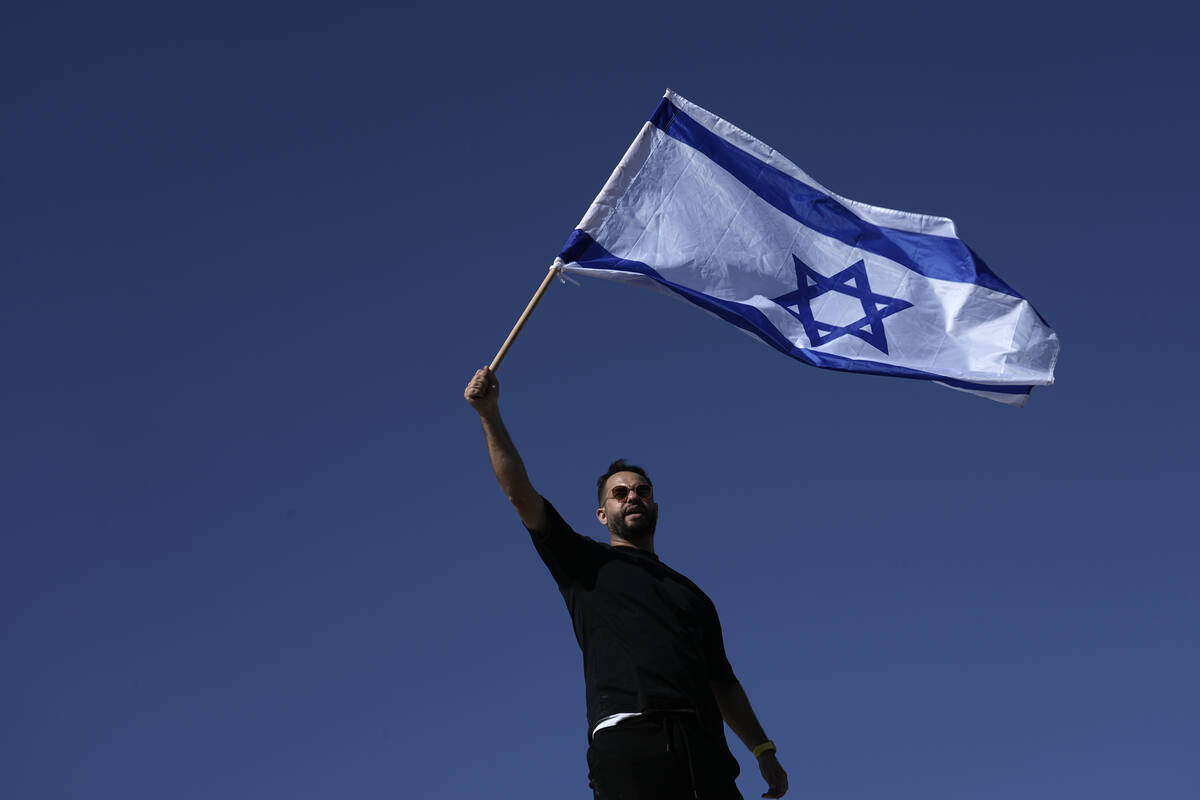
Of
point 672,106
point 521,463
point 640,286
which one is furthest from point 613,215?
point 521,463

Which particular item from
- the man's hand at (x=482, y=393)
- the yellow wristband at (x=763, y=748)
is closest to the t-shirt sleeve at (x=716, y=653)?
the yellow wristband at (x=763, y=748)

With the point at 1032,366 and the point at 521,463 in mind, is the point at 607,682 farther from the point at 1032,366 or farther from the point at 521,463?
the point at 1032,366

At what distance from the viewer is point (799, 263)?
855 centimetres

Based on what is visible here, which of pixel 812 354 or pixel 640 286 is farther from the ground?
pixel 640 286

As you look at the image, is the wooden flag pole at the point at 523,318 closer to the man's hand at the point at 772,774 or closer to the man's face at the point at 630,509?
the man's face at the point at 630,509

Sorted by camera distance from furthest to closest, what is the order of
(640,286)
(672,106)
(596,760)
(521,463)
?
1. (672,106)
2. (640,286)
3. (521,463)
4. (596,760)

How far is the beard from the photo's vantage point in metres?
6.74

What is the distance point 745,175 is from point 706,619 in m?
Result: 3.65

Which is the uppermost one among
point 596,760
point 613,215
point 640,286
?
point 613,215

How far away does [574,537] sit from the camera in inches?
248

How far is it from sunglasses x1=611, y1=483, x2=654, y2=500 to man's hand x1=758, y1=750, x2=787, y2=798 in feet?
5.08

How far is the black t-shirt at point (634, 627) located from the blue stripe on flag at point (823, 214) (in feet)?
10.7

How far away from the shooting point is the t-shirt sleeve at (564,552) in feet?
20.5

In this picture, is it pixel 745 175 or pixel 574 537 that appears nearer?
pixel 574 537
